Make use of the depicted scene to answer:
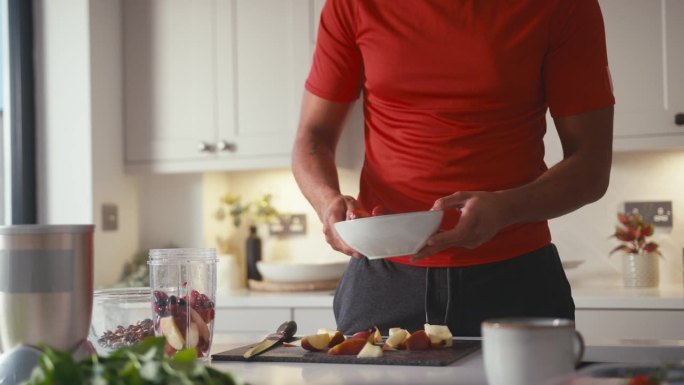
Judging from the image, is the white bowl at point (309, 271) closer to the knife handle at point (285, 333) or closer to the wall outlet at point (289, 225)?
the wall outlet at point (289, 225)

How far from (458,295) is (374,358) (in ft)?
1.33

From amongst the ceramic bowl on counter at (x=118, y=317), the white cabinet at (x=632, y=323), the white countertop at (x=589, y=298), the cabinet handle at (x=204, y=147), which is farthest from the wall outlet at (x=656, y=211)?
the ceramic bowl on counter at (x=118, y=317)

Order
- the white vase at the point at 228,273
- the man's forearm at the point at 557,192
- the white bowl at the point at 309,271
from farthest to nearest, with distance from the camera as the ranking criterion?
the white vase at the point at 228,273
the white bowl at the point at 309,271
the man's forearm at the point at 557,192

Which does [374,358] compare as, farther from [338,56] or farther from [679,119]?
[679,119]

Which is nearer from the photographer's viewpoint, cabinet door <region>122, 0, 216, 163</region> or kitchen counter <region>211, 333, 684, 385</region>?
kitchen counter <region>211, 333, 684, 385</region>

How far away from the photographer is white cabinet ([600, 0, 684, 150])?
2.71 metres

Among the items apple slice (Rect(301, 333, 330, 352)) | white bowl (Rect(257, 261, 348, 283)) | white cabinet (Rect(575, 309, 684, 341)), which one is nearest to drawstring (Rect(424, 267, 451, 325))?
apple slice (Rect(301, 333, 330, 352))

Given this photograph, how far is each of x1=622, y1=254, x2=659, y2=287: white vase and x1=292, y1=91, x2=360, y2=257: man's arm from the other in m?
1.51

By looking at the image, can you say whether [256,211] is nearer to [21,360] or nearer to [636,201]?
[636,201]

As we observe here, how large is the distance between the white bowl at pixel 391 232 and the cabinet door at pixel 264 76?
1819 mm

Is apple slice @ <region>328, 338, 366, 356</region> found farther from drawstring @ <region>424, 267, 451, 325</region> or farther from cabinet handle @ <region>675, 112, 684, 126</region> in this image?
cabinet handle @ <region>675, 112, 684, 126</region>

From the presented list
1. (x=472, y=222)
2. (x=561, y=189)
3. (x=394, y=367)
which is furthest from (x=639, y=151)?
(x=394, y=367)

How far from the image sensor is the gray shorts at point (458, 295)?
1.42 meters

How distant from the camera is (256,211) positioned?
3307mm
